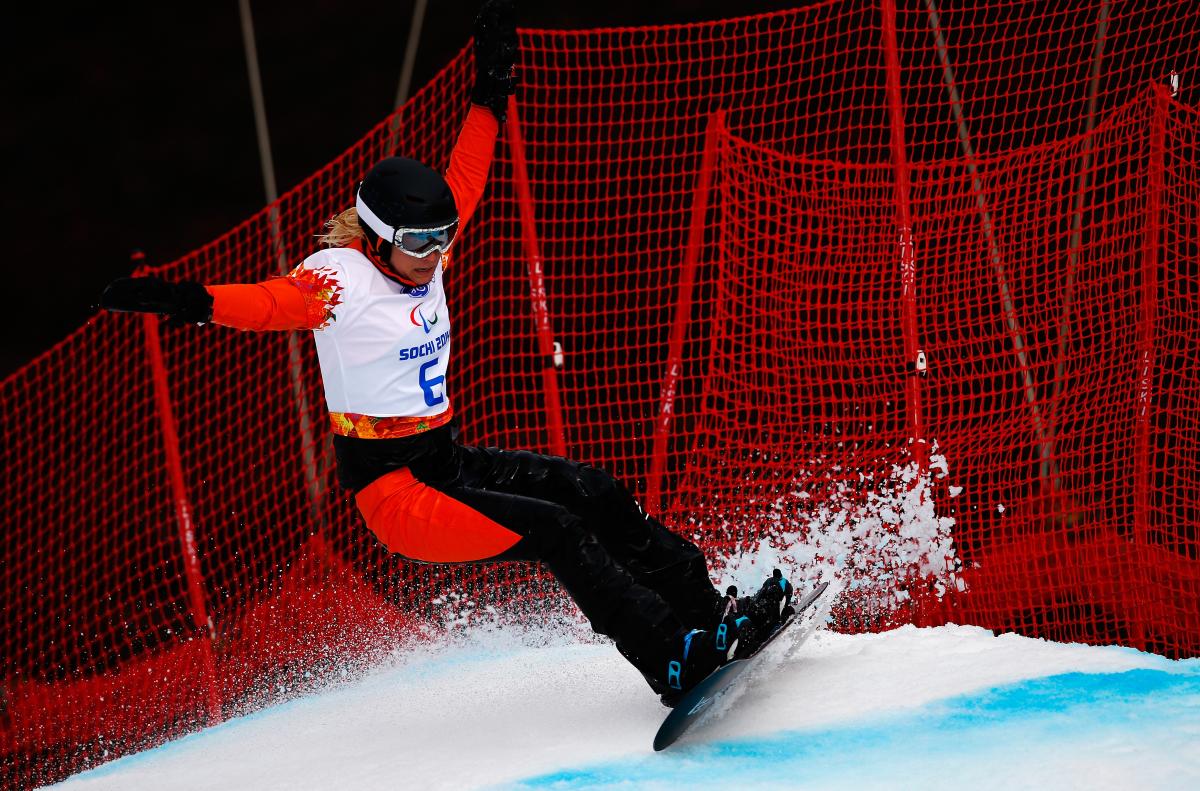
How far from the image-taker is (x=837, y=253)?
540 centimetres

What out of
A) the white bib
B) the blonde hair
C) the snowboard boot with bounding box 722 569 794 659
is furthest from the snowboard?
the blonde hair

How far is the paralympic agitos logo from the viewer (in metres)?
3.61

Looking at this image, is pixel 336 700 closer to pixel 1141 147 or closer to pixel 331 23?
pixel 1141 147

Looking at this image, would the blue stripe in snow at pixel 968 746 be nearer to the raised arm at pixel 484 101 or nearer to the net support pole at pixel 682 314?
the raised arm at pixel 484 101

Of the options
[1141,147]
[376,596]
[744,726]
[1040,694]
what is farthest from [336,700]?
[1141,147]

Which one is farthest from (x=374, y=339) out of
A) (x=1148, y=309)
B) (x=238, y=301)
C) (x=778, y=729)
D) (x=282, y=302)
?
(x=1148, y=309)

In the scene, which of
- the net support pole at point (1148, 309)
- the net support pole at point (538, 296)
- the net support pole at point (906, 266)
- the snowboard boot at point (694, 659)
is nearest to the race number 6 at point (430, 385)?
the snowboard boot at point (694, 659)

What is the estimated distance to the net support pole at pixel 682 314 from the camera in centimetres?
534

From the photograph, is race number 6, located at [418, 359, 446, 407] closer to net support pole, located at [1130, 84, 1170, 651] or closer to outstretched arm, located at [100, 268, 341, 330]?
outstretched arm, located at [100, 268, 341, 330]

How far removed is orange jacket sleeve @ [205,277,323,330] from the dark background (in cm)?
694

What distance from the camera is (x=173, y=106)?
1014 centimetres

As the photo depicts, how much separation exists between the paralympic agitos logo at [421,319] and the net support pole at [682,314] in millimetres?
1887

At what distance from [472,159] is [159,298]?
1.35 m

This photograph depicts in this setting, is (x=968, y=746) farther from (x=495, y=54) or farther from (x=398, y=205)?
(x=495, y=54)
